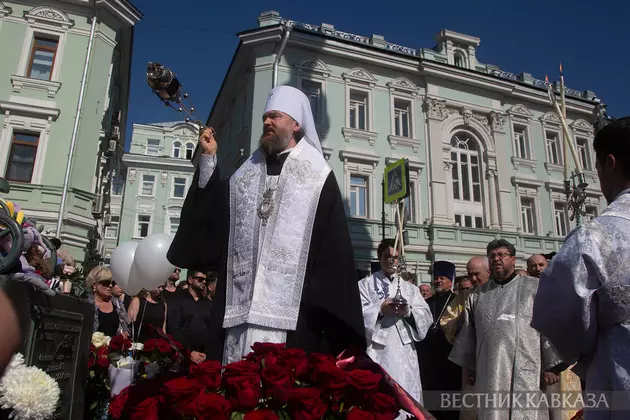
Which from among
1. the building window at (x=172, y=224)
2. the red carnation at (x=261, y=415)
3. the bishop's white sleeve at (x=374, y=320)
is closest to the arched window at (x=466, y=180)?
the bishop's white sleeve at (x=374, y=320)

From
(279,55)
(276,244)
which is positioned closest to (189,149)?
(279,55)

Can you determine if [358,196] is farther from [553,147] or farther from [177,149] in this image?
[177,149]

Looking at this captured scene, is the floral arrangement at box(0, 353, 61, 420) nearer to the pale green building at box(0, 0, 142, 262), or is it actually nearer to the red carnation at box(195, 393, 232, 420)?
the red carnation at box(195, 393, 232, 420)

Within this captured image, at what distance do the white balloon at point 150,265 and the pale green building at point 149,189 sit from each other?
2704 centimetres

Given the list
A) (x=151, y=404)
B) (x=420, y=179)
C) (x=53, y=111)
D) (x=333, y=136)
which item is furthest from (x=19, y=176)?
(x=151, y=404)

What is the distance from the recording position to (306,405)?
1.37 metres

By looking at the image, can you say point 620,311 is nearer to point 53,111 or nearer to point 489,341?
point 489,341

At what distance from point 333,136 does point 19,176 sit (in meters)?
10.7

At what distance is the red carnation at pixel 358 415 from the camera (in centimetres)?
140

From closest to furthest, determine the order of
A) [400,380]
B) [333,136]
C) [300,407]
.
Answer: [300,407] → [400,380] → [333,136]

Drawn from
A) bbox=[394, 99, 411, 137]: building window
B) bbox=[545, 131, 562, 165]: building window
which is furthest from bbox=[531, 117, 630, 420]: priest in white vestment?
bbox=[545, 131, 562, 165]: building window

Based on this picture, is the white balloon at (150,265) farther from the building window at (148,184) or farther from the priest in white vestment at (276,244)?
the building window at (148,184)

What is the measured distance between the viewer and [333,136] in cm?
1739

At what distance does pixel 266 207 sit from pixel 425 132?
17371 mm
